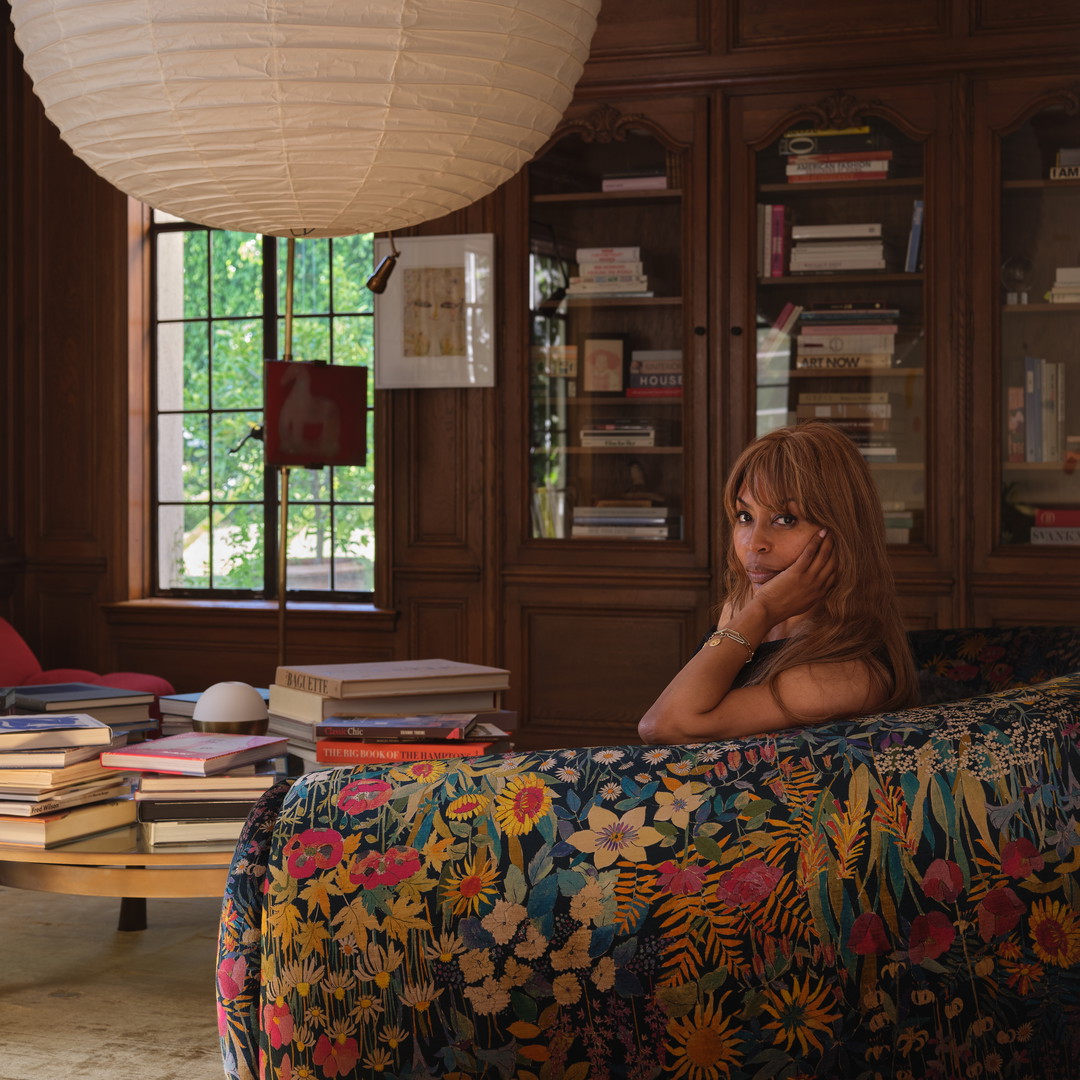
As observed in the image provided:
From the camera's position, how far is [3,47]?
185 inches

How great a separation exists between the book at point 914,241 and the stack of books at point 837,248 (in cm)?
7

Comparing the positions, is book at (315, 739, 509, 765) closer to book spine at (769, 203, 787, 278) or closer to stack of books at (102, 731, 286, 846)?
stack of books at (102, 731, 286, 846)

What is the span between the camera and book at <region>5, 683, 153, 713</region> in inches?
92.1

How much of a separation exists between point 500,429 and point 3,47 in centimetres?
236

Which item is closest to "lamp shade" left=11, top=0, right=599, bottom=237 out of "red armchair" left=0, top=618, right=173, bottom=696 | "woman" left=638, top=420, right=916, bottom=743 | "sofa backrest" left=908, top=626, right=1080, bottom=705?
"woman" left=638, top=420, right=916, bottom=743

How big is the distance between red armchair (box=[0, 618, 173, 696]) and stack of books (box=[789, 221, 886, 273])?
2.33 m

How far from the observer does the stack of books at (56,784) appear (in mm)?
1783

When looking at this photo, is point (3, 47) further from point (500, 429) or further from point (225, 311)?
point (500, 429)

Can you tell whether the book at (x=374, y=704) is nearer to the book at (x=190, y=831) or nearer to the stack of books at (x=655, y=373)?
the book at (x=190, y=831)

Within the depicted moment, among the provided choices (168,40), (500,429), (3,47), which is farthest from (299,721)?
(3,47)

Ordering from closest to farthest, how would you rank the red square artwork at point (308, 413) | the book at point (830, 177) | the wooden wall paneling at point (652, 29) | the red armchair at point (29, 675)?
the red square artwork at point (308, 413) → the red armchair at point (29, 675) → the book at point (830, 177) → the wooden wall paneling at point (652, 29)

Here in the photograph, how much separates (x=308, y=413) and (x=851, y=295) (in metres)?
1.72

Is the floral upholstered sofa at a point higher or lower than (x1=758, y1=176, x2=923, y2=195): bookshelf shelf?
lower

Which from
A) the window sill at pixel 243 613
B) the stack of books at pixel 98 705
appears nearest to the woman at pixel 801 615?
the stack of books at pixel 98 705
